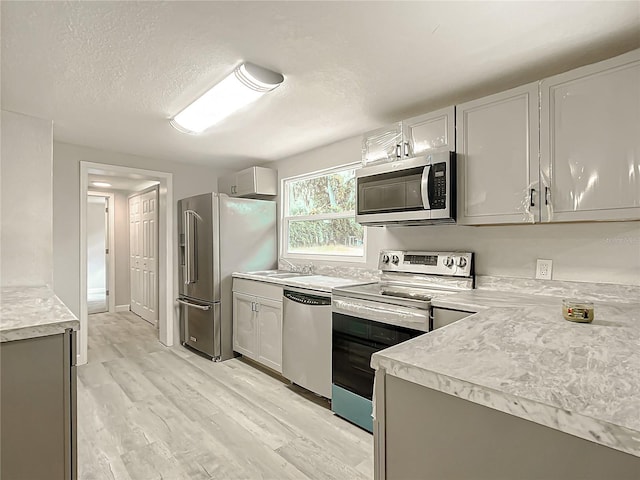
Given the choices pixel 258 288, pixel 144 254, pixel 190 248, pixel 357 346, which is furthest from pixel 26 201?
pixel 144 254

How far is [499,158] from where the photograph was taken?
6.64ft

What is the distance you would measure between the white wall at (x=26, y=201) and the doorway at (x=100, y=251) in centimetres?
377

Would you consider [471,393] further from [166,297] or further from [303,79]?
[166,297]

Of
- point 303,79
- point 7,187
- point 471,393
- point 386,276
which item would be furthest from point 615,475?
point 7,187

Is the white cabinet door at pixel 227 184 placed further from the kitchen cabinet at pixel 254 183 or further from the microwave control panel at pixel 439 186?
the microwave control panel at pixel 439 186

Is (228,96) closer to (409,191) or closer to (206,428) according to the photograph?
(409,191)

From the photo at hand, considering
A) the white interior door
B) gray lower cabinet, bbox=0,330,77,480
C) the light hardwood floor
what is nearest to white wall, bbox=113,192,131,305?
the white interior door

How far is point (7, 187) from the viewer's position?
2.48 meters

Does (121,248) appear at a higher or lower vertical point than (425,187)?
lower

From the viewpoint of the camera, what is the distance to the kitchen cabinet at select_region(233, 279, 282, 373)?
315 cm

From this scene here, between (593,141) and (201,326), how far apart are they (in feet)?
11.9

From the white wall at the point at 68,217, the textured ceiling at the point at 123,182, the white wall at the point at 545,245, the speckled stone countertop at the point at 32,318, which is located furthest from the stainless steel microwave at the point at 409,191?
the textured ceiling at the point at 123,182

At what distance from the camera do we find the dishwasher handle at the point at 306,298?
2667mm

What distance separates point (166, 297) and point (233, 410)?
6.79 feet
